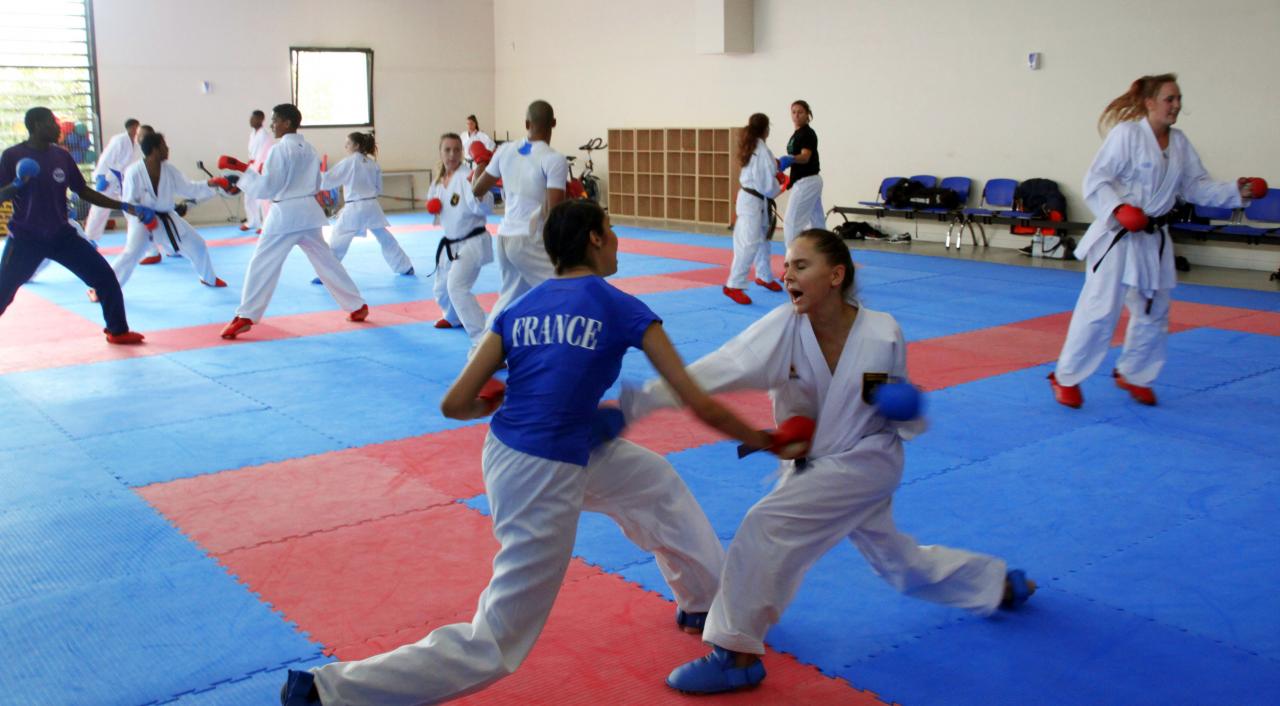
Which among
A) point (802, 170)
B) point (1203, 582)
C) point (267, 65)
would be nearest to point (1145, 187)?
point (1203, 582)

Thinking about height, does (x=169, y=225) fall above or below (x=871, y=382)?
above

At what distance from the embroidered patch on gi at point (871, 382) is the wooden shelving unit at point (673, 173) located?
44.5ft

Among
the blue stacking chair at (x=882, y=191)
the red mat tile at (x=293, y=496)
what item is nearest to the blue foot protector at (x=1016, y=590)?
the red mat tile at (x=293, y=496)

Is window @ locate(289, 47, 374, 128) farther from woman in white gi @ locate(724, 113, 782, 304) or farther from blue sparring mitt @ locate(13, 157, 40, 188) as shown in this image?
blue sparring mitt @ locate(13, 157, 40, 188)

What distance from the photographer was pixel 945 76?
13359mm

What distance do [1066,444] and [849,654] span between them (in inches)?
103

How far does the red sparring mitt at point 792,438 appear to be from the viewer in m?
2.67

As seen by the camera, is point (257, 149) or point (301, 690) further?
point (257, 149)

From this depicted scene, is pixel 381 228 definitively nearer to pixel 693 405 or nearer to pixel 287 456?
pixel 287 456

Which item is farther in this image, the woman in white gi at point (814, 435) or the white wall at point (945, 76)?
the white wall at point (945, 76)

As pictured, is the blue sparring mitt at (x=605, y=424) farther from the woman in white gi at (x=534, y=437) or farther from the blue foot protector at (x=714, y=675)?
the blue foot protector at (x=714, y=675)

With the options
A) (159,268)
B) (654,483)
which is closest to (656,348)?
(654,483)

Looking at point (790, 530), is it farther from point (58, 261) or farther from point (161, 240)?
point (161, 240)

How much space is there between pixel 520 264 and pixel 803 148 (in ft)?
14.4
